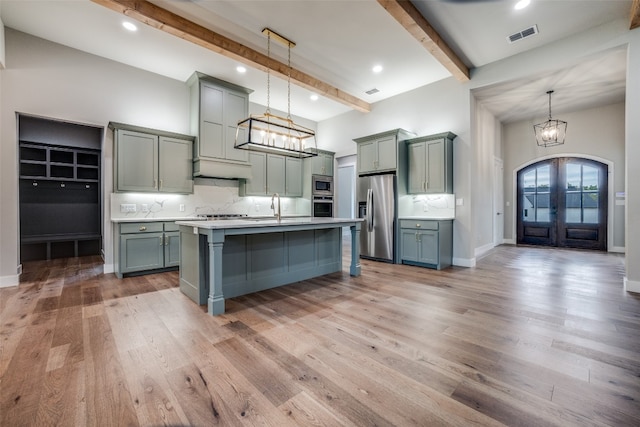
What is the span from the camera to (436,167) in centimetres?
507

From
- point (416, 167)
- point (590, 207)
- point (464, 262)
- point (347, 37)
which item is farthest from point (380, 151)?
point (590, 207)

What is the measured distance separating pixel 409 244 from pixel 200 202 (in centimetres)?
399

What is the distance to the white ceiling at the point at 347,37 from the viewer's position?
131 inches

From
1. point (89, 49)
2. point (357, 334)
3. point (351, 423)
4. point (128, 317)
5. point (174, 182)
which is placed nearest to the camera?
point (351, 423)

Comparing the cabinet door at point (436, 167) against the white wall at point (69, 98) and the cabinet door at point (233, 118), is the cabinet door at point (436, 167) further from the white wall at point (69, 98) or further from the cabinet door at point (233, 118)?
the white wall at point (69, 98)

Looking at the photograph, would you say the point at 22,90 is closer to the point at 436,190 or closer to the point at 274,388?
the point at 274,388

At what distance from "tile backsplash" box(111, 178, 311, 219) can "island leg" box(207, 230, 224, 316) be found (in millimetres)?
2752

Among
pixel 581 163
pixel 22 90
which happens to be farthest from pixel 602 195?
pixel 22 90

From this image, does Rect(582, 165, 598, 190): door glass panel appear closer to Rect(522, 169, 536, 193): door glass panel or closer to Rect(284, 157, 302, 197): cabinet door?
Rect(522, 169, 536, 193): door glass panel

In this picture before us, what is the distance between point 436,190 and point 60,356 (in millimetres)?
5204

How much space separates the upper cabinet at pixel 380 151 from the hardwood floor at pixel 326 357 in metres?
2.57

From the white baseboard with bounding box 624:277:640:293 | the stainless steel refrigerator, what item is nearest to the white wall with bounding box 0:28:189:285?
the stainless steel refrigerator

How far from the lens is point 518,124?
7.43 meters

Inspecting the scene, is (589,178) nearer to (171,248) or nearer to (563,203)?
(563,203)
